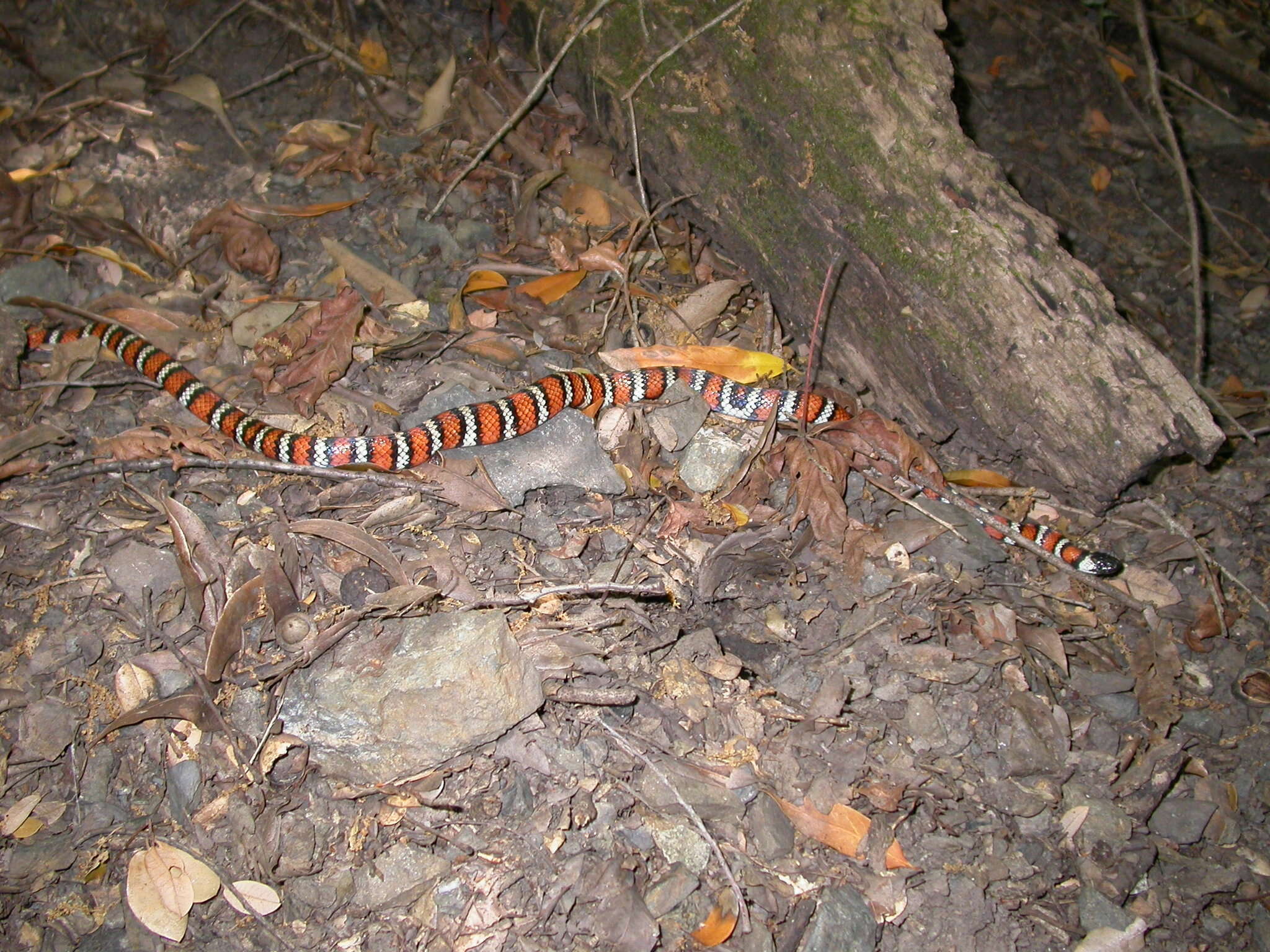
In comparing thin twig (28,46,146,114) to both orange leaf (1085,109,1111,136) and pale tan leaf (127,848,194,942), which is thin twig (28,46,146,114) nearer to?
pale tan leaf (127,848,194,942)

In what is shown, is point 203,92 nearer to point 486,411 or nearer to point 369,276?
point 369,276

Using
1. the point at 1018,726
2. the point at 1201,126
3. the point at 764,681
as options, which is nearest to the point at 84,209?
the point at 764,681

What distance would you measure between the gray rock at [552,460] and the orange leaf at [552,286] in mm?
1144

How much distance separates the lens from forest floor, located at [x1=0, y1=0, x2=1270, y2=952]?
3.67 meters

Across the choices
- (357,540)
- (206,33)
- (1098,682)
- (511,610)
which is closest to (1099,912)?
(1098,682)

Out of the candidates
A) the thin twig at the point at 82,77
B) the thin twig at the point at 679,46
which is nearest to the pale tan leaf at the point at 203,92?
the thin twig at the point at 82,77

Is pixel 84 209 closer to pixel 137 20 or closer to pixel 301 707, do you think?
pixel 137 20

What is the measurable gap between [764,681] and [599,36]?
4606 mm

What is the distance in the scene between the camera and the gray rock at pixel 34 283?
234 inches

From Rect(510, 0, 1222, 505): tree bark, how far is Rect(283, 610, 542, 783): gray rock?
3004mm

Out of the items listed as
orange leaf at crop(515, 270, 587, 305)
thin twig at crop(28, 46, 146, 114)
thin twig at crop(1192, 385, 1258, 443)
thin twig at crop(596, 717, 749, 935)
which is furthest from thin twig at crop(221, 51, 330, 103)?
thin twig at crop(1192, 385, 1258, 443)

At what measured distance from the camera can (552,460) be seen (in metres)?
5.06

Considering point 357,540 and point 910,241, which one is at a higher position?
point 910,241

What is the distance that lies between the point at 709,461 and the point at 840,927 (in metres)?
2.59
